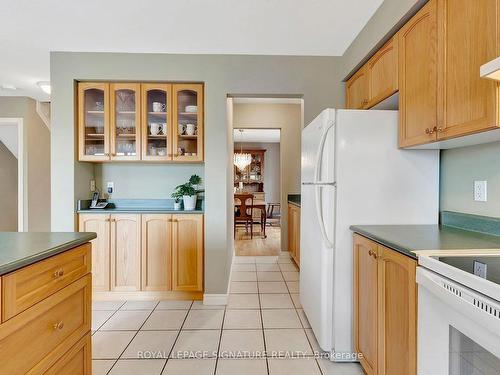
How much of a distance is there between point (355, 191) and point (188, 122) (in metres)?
1.84

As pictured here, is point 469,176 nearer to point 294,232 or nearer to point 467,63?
point 467,63

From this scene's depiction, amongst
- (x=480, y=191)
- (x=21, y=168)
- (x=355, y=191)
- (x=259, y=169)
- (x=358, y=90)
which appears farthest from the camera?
(x=259, y=169)

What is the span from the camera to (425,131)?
1.47 metres

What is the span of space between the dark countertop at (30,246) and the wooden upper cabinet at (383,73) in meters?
2.06

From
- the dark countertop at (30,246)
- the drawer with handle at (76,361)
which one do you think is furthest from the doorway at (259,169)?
the dark countertop at (30,246)

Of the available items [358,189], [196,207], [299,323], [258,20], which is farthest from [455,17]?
[196,207]

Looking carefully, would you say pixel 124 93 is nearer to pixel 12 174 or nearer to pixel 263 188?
pixel 12 174

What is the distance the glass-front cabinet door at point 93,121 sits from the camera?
2.66 m

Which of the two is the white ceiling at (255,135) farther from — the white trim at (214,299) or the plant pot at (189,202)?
the white trim at (214,299)

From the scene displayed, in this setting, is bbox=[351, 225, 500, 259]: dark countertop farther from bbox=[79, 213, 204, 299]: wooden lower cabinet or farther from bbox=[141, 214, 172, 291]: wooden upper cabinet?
bbox=[141, 214, 172, 291]: wooden upper cabinet

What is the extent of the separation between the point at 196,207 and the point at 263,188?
6.25 metres

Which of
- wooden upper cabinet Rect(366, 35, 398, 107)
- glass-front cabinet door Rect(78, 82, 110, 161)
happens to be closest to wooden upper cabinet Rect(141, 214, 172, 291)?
glass-front cabinet door Rect(78, 82, 110, 161)

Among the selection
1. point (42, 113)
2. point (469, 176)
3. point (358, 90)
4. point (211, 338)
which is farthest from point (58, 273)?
point (42, 113)

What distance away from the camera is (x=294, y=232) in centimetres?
381
